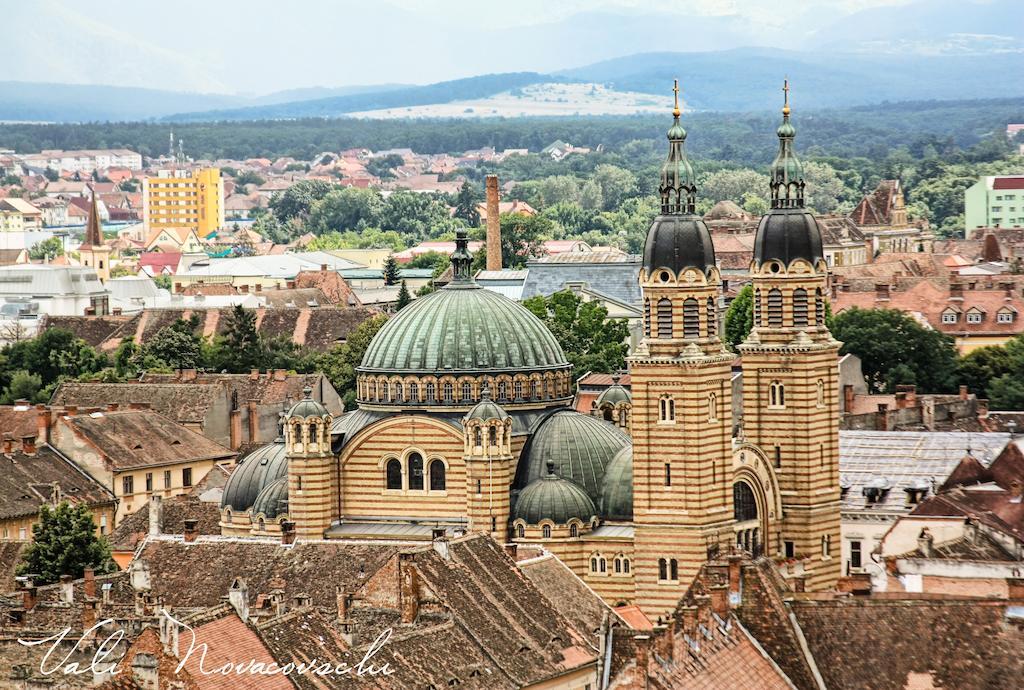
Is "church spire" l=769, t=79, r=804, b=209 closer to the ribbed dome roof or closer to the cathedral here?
the cathedral

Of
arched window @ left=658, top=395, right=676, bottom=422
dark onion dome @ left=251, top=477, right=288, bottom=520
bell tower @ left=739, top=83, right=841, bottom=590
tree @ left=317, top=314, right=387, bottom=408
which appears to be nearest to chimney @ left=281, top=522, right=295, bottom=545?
dark onion dome @ left=251, top=477, right=288, bottom=520

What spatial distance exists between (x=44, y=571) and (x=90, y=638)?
20.1 m

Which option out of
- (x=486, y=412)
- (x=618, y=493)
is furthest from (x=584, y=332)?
(x=618, y=493)

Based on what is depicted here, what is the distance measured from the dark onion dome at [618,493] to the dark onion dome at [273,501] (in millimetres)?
9899

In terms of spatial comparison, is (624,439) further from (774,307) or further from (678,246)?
(678,246)

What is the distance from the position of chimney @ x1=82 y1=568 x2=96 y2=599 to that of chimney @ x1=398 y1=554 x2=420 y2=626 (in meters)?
8.94

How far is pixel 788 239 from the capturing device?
8644cm

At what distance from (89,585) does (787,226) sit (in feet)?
79.9

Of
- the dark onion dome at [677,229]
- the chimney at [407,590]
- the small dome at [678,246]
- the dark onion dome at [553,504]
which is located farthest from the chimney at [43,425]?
the chimney at [407,590]

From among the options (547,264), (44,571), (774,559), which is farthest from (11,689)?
(547,264)

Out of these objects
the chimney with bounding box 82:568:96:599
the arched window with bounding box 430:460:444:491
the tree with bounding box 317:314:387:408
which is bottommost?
the tree with bounding box 317:314:387:408

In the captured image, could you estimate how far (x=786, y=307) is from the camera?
86812 mm

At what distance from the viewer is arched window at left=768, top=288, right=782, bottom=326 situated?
3423 inches

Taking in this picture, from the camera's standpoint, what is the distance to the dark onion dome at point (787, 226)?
86.4 metres
